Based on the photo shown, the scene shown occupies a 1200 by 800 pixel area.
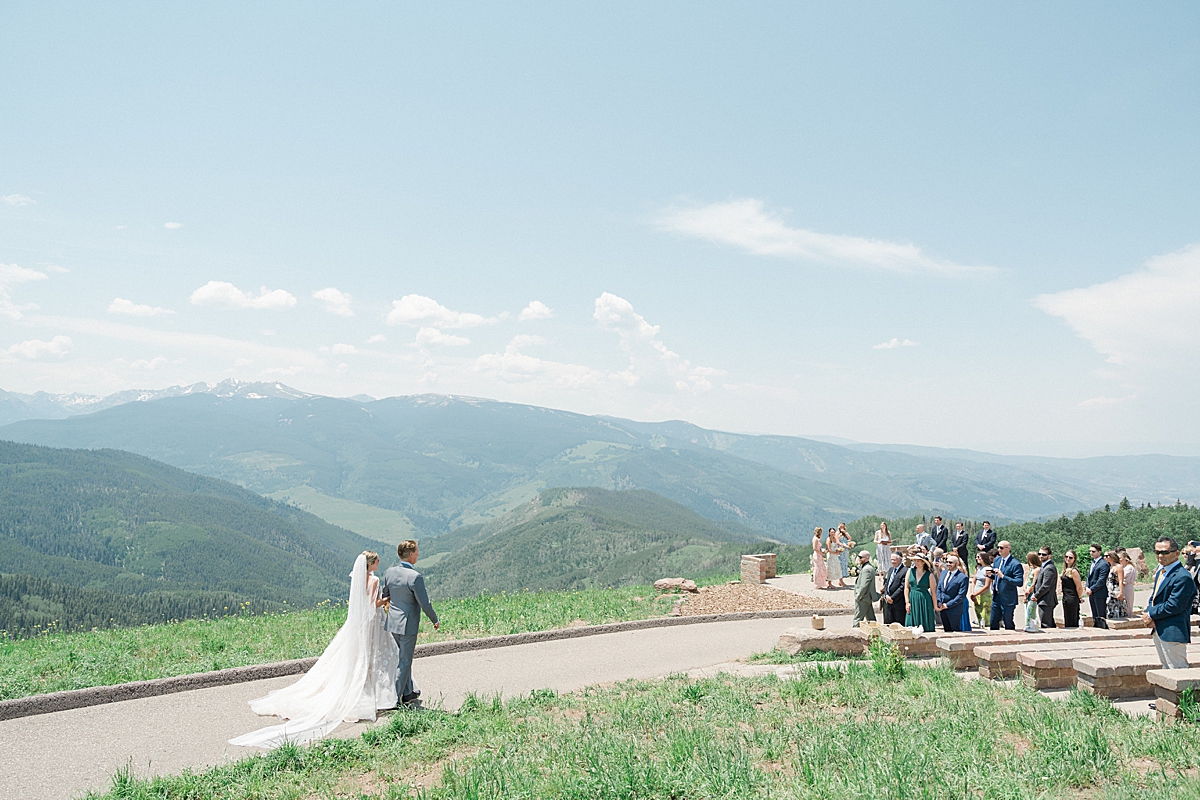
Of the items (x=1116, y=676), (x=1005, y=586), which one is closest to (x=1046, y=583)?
(x=1005, y=586)

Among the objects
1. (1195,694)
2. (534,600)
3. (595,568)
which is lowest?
(595,568)

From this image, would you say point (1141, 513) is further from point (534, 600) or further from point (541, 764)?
point (541, 764)

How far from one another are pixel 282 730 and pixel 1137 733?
816 cm

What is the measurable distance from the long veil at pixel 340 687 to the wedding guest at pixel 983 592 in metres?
11.2

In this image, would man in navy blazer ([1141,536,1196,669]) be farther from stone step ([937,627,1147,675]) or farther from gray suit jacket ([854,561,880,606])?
gray suit jacket ([854,561,880,606])

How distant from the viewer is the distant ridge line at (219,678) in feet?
26.6

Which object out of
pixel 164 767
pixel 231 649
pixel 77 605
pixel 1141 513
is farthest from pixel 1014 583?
pixel 77 605

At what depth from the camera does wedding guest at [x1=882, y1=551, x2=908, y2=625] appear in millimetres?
11945

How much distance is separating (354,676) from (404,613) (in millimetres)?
951

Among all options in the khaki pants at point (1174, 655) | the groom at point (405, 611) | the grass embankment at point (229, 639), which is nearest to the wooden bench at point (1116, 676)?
the khaki pants at point (1174, 655)

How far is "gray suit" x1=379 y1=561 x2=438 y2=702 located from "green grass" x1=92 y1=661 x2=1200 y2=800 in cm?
74

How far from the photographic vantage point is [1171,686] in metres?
5.87

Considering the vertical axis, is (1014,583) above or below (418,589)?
below

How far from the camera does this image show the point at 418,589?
8.09 meters
